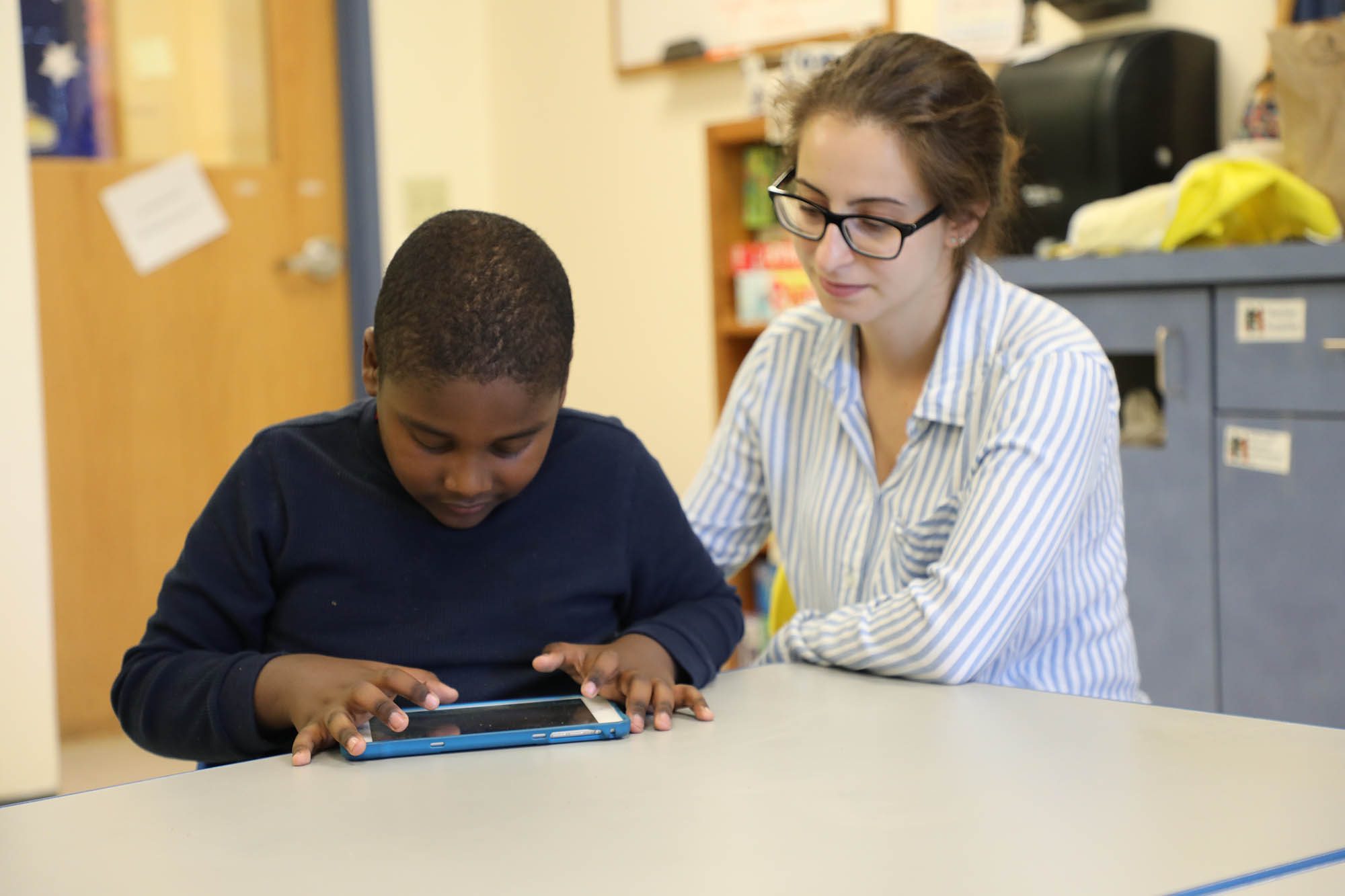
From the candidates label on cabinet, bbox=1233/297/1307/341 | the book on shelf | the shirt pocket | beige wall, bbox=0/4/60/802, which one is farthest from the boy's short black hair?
the book on shelf

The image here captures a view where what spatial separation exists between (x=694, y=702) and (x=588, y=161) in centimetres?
308

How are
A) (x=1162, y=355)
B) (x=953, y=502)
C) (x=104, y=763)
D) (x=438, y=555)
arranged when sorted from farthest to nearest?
(x=104, y=763) < (x=1162, y=355) < (x=953, y=502) < (x=438, y=555)

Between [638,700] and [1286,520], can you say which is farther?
[1286,520]

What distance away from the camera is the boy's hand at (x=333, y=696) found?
86 centimetres

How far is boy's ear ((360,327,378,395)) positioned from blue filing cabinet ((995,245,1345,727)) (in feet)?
4.67

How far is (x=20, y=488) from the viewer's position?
2.45 metres

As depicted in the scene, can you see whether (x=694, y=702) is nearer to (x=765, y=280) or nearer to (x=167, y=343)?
(x=765, y=280)

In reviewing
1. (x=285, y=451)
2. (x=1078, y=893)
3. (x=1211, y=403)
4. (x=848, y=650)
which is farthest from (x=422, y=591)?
(x=1211, y=403)

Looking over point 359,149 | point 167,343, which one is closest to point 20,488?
point 167,343

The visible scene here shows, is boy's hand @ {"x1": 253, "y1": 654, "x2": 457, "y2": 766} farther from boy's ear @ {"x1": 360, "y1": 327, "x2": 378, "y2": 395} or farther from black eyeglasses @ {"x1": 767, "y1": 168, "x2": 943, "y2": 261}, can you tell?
black eyeglasses @ {"x1": 767, "y1": 168, "x2": 943, "y2": 261}

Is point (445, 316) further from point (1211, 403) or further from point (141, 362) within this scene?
point (141, 362)

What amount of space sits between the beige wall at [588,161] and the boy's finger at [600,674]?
2603 mm

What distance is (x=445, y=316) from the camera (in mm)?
932

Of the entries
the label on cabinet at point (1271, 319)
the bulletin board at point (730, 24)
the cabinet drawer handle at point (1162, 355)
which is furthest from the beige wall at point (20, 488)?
the label on cabinet at point (1271, 319)
